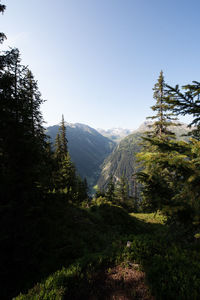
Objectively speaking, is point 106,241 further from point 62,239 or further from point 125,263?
point 125,263

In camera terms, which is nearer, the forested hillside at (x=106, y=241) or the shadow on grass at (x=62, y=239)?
the forested hillside at (x=106, y=241)

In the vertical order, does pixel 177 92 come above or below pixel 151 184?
above

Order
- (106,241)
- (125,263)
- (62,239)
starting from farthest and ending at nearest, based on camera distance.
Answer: (106,241), (62,239), (125,263)

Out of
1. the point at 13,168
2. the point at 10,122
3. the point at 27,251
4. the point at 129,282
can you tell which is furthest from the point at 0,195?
the point at 129,282

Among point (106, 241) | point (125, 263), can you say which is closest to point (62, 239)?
point (106, 241)

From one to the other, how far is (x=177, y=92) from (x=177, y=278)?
5.51 meters

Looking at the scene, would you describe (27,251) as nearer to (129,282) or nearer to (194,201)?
(129,282)

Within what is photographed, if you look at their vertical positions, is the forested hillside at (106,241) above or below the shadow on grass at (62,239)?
above

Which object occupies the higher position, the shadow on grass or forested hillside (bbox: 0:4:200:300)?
forested hillside (bbox: 0:4:200:300)

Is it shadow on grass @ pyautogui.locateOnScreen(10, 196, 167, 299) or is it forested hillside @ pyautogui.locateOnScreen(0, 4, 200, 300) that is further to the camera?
shadow on grass @ pyautogui.locateOnScreen(10, 196, 167, 299)

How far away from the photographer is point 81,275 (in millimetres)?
4504

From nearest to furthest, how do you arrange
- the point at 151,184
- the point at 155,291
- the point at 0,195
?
the point at 155,291 < the point at 151,184 < the point at 0,195

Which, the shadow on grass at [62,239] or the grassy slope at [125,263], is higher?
the grassy slope at [125,263]

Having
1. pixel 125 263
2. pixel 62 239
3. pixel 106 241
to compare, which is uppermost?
pixel 125 263
